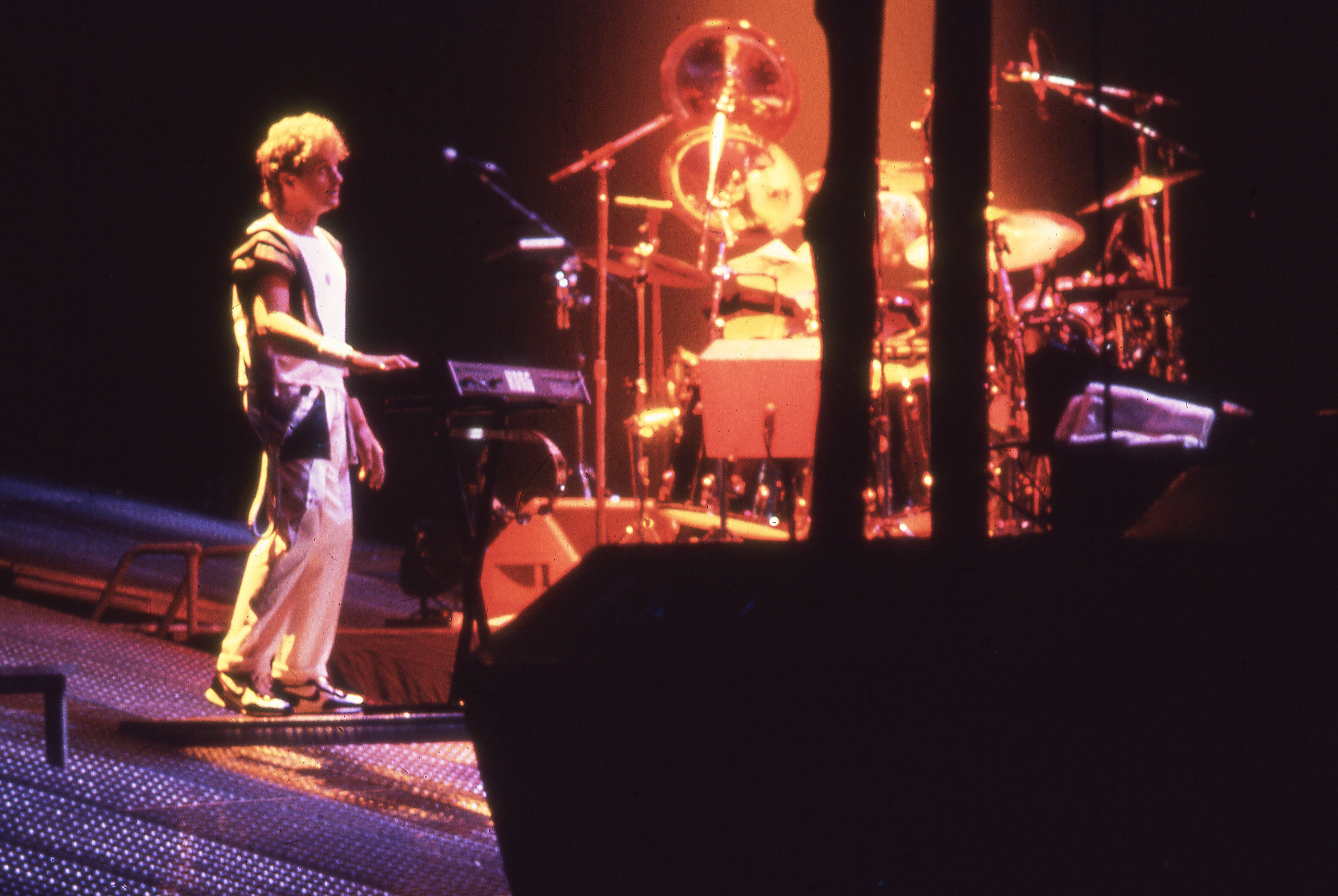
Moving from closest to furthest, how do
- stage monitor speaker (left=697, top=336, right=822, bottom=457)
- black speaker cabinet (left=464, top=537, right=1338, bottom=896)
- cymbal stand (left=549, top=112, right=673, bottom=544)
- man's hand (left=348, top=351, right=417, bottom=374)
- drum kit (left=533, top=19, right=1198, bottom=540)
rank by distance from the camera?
black speaker cabinet (left=464, top=537, right=1338, bottom=896) → man's hand (left=348, top=351, right=417, bottom=374) → stage monitor speaker (left=697, top=336, right=822, bottom=457) → cymbal stand (left=549, top=112, right=673, bottom=544) → drum kit (left=533, top=19, right=1198, bottom=540)

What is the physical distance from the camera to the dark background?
6.81 m

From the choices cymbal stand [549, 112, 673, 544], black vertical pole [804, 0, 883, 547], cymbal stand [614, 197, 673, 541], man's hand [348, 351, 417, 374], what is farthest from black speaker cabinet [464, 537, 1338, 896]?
cymbal stand [614, 197, 673, 541]

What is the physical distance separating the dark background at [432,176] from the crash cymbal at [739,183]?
128 cm

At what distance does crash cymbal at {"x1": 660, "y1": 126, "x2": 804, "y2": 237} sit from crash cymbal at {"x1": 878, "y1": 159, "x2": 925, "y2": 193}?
0.52 metres

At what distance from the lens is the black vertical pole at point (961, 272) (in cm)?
186

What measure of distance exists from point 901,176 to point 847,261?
396 centimetres

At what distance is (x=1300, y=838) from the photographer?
1214 mm

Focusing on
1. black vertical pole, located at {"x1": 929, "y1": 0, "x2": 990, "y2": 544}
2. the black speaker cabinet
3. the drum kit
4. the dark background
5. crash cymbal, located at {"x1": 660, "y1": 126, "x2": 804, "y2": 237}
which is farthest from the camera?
the dark background

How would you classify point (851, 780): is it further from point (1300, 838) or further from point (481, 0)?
point (481, 0)

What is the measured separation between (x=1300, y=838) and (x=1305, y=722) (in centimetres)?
13

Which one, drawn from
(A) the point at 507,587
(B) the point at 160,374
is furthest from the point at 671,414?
(B) the point at 160,374

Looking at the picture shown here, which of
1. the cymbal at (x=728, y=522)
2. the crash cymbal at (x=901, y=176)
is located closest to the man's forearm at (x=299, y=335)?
the cymbal at (x=728, y=522)

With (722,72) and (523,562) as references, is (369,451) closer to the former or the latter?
(523,562)

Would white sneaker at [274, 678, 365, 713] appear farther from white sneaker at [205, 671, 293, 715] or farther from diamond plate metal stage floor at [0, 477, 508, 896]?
diamond plate metal stage floor at [0, 477, 508, 896]
